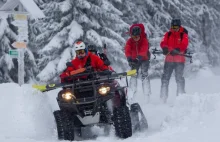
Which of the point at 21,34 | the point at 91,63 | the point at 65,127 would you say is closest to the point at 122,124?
the point at 65,127

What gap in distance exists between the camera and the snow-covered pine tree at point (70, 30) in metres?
17.6

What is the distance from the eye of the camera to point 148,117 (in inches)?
376

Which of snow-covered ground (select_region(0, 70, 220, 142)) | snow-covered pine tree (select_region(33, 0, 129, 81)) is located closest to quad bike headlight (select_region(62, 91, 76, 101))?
snow-covered ground (select_region(0, 70, 220, 142))

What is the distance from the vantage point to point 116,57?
63.6ft

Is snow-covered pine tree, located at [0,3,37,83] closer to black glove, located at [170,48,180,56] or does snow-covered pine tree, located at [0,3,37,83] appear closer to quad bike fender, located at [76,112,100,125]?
black glove, located at [170,48,180,56]

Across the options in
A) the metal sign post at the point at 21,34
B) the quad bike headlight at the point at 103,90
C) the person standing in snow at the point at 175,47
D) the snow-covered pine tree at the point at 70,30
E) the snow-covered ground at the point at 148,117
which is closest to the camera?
the snow-covered ground at the point at 148,117

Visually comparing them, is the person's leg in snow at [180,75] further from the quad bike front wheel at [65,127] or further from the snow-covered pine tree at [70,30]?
the snow-covered pine tree at [70,30]

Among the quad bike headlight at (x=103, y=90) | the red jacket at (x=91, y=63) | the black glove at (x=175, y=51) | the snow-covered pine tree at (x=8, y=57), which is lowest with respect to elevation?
the snow-covered pine tree at (x=8, y=57)

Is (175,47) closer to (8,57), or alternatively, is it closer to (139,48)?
(139,48)

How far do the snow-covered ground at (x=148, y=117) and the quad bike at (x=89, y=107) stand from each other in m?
0.30

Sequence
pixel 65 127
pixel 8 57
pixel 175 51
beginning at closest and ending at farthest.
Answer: pixel 65 127
pixel 175 51
pixel 8 57

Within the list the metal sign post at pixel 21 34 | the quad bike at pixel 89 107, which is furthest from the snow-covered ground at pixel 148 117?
the metal sign post at pixel 21 34

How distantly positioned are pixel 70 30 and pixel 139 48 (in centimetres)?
747

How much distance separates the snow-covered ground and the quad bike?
11.7 inches
